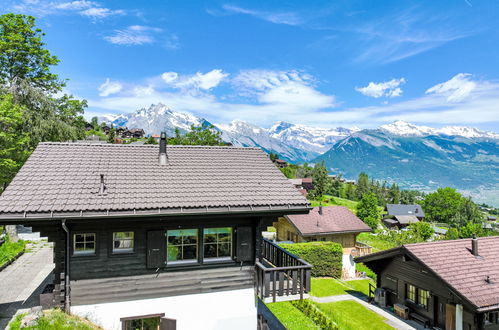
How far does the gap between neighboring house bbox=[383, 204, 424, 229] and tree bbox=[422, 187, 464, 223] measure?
12.2 m

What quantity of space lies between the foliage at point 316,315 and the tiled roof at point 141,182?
8393 mm

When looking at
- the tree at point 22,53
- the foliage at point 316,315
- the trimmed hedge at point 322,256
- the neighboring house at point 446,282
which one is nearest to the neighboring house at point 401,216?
the trimmed hedge at point 322,256

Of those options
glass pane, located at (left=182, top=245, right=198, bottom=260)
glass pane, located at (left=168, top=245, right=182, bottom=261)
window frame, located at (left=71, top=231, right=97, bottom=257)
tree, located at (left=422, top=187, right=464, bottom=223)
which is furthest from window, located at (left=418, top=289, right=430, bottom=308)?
tree, located at (left=422, top=187, right=464, bottom=223)

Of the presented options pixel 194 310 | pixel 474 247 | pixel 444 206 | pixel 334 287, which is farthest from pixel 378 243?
pixel 444 206

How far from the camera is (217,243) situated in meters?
10.5

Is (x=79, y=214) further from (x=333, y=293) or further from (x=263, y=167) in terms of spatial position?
(x=333, y=293)

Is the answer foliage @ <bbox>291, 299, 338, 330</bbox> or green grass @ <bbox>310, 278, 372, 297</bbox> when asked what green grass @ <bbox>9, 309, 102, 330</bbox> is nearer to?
foliage @ <bbox>291, 299, 338, 330</bbox>

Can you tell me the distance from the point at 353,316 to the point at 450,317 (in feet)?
17.3

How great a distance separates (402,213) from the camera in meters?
97.9

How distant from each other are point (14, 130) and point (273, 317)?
24.9 metres

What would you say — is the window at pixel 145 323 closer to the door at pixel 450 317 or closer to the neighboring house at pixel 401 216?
the door at pixel 450 317

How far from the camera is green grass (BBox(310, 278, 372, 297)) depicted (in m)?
24.5

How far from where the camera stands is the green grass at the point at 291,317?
51.3ft

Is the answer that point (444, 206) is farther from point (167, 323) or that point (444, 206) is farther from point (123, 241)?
point (123, 241)
